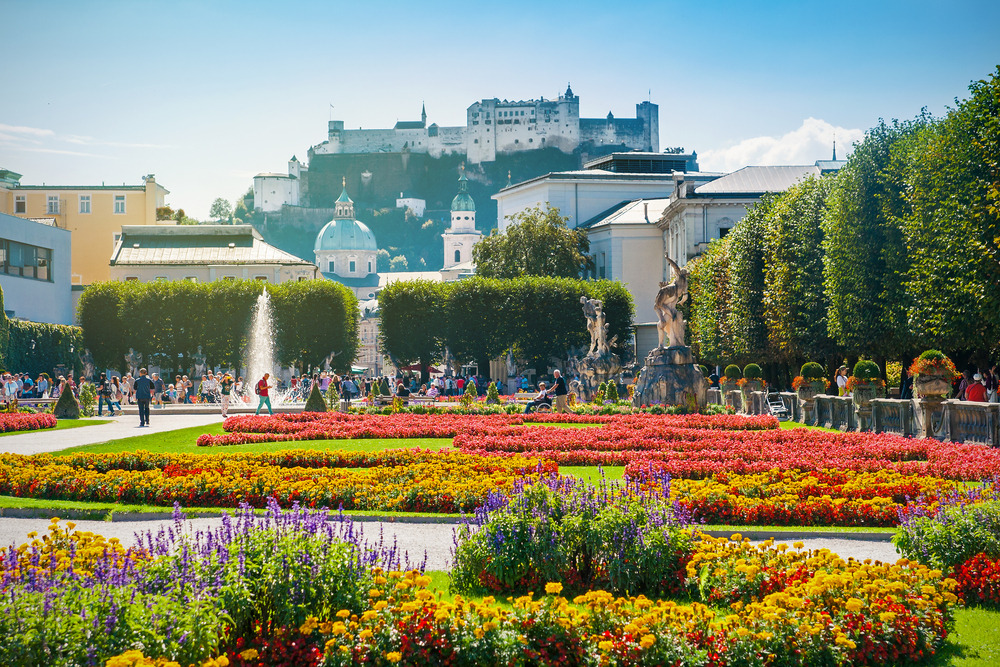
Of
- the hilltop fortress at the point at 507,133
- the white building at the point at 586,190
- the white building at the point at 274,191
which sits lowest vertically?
the white building at the point at 586,190

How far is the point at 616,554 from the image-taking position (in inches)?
333

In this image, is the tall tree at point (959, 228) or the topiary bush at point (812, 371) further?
the topiary bush at point (812, 371)

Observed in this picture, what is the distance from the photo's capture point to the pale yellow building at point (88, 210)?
3435 inches

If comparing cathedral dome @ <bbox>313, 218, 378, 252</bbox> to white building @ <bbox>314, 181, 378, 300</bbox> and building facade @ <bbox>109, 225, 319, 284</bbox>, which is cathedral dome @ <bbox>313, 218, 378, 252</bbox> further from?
building facade @ <bbox>109, 225, 319, 284</bbox>

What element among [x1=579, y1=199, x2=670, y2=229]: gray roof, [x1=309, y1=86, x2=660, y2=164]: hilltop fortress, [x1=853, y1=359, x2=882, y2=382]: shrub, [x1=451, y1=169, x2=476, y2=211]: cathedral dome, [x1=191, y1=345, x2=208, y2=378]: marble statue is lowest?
[x1=853, y1=359, x2=882, y2=382]: shrub

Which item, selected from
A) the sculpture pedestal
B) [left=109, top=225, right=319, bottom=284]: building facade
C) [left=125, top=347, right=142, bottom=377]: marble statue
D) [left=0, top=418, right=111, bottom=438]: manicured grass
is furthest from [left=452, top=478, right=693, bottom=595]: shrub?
[left=109, top=225, right=319, bottom=284]: building facade

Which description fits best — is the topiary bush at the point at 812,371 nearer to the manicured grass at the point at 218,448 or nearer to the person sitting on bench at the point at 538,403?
the person sitting on bench at the point at 538,403

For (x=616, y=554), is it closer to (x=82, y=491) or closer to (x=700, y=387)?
(x=82, y=491)

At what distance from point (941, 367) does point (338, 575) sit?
55.0ft

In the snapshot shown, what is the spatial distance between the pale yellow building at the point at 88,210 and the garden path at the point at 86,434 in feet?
201

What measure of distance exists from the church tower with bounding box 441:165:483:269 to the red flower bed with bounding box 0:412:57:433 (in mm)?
141942

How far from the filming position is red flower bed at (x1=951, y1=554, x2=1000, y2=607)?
810 centimetres

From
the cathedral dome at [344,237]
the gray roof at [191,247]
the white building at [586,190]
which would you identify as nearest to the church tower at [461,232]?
the cathedral dome at [344,237]

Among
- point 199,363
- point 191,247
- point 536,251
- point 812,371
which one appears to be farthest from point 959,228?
point 191,247
